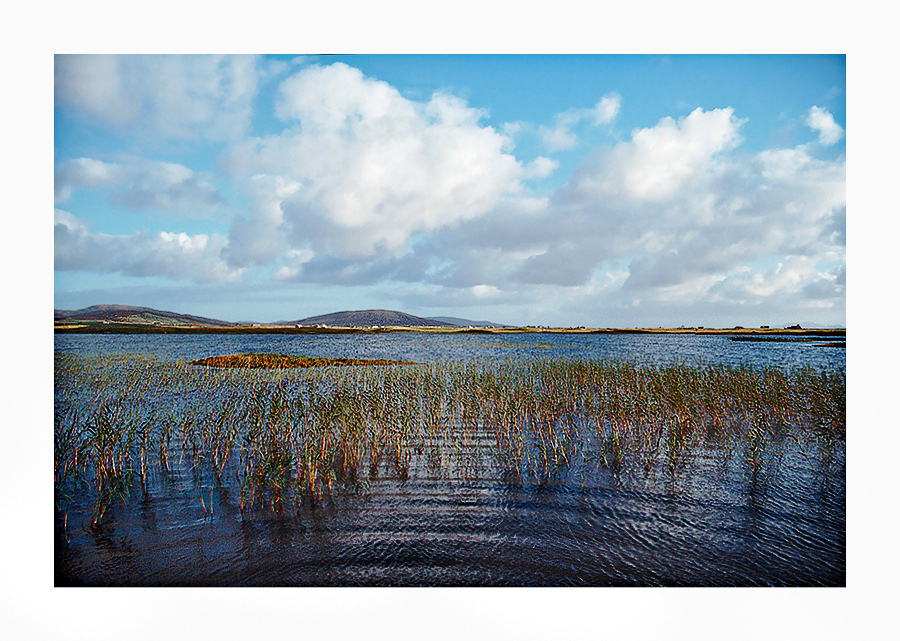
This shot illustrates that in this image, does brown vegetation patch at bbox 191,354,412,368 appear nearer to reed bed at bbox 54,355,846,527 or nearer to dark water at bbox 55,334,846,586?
reed bed at bbox 54,355,846,527

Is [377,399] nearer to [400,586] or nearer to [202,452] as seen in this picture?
[202,452]

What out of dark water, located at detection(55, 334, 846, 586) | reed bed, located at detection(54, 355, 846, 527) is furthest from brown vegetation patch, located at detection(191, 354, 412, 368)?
dark water, located at detection(55, 334, 846, 586)

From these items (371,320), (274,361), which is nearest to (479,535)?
(371,320)

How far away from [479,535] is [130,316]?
6442 mm

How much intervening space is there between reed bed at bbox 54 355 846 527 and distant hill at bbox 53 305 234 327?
0.69 metres

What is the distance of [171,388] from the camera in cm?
1105

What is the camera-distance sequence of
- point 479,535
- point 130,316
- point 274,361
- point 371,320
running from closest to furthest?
point 479,535 → point 130,316 → point 371,320 → point 274,361

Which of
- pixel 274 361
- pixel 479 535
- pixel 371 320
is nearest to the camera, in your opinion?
pixel 479 535

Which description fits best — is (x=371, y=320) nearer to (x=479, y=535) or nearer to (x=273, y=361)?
(x=479, y=535)

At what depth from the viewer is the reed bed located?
220 inches

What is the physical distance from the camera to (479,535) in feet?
14.8

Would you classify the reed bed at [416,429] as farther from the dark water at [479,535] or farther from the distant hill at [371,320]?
the distant hill at [371,320]

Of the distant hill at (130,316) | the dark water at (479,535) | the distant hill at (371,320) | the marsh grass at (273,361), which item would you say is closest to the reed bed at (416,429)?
the dark water at (479,535)
